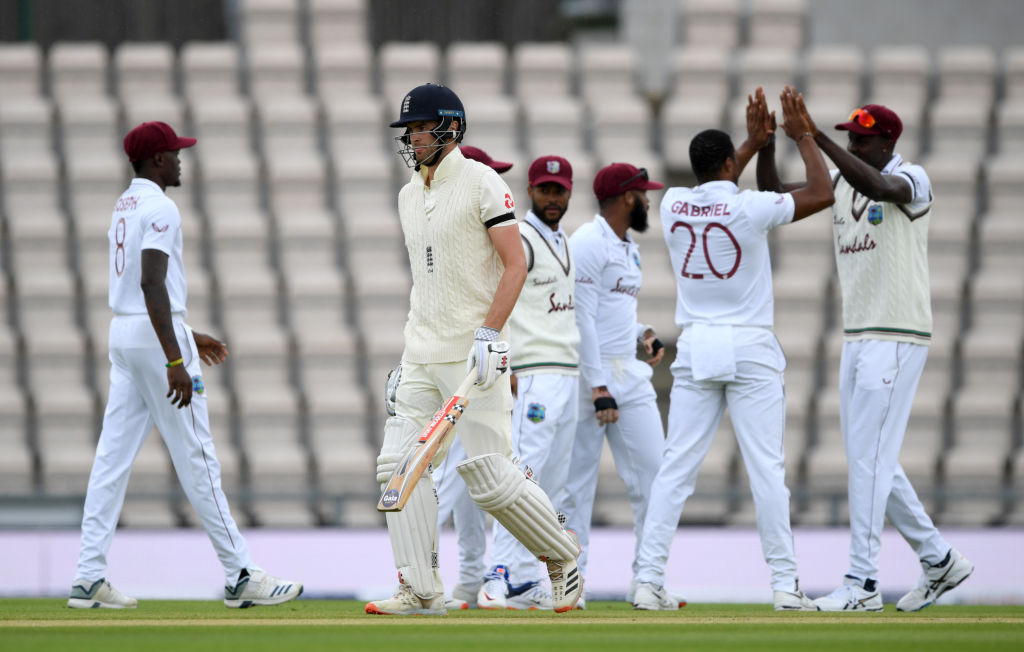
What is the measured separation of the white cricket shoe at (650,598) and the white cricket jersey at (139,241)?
229 centimetres

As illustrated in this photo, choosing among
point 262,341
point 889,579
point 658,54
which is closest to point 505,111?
point 658,54

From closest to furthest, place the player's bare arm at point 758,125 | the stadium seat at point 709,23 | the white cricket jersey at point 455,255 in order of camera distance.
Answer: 1. the white cricket jersey at point 455,255
2. the player's bare arm at point 758,125
3. the stadium seat at point 709,23

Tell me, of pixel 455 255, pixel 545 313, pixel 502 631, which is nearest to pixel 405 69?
pixel 545 313

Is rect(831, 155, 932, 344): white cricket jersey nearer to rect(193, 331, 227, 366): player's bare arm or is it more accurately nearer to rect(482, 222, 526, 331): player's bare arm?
rect(482, 222, 526, 331): player's bare arm

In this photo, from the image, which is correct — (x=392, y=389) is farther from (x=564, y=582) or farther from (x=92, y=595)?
(x=92, y=595)

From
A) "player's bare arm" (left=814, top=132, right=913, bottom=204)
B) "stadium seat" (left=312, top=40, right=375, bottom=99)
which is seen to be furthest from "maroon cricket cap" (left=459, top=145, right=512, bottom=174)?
"stadium seat" (left=312, top=40, right=375, bottom=99)

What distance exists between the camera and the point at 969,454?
396 inches

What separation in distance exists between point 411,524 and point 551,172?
203 cm

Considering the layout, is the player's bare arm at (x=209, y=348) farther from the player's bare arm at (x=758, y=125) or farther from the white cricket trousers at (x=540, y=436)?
the player's bare arm at (x=758, y=125)

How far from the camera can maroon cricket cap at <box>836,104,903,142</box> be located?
5.59 meters

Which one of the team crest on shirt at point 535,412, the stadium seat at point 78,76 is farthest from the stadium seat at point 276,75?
the team crest on shirt at point 535,412

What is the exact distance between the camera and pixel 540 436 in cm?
571

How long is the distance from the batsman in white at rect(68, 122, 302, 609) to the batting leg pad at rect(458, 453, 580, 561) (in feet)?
4.33

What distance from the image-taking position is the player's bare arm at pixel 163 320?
16.9ft
